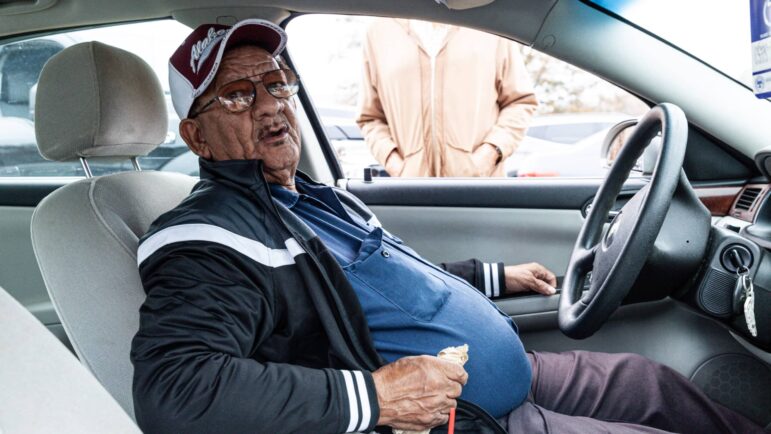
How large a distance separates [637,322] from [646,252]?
879 millimetres

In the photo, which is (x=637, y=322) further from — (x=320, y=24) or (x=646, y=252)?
(x=320, y=24)

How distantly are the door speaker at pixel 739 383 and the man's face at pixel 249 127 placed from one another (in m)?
1.36

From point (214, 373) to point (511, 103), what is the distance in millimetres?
2024

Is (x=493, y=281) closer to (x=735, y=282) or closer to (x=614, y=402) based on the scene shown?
(x=614, y=402)

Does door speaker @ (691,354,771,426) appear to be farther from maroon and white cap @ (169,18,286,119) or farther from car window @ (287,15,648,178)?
maroon and white cap @ (169,18,286,119)

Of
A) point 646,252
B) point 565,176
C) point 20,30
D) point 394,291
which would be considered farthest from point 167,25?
point 646,252

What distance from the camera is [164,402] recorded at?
3.79 feet

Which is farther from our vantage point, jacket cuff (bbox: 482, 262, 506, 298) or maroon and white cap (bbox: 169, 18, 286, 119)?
jacket cuff (bbox: 482, 262, 506, 298)

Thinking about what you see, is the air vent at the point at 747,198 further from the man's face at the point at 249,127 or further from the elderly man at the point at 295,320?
the man's face at the point at 249,127

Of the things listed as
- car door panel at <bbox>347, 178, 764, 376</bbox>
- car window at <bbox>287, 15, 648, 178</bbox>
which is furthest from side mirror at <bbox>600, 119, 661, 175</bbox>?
car window at <bbox>287, 15, 648, 178</bbox>

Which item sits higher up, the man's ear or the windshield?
the windshield

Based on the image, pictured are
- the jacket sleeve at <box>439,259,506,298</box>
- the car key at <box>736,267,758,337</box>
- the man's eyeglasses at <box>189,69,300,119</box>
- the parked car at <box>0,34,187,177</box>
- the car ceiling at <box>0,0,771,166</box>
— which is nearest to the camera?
the car key at <box>736,267,758,337</box>

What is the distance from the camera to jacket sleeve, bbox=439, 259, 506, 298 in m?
2.08

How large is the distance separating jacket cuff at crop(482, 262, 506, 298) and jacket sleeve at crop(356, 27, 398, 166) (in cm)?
91
